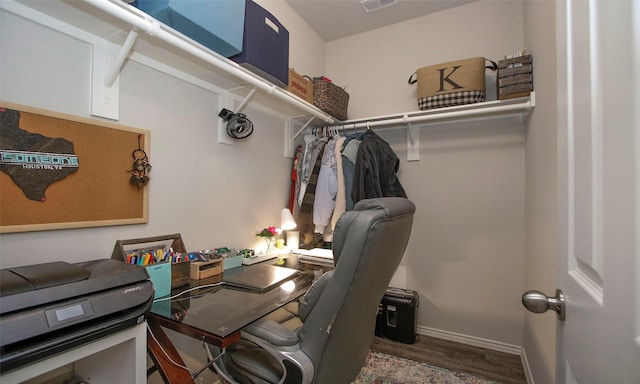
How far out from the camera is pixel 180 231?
149 centimetres

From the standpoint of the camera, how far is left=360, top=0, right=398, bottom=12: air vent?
2.25 meters

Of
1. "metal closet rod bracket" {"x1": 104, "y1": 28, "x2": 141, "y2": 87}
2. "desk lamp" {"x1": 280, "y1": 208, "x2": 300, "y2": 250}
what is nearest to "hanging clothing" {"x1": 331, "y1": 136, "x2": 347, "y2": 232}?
"desk lamp" {"x1": 280, "y1": 208, "x2": 300, "y2": 250}

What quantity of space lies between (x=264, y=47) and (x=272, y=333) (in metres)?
1.44

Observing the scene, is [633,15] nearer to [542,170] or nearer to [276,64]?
Answer: [542,170]

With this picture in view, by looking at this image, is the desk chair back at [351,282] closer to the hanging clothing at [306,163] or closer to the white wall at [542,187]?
the white wall at [542,187]

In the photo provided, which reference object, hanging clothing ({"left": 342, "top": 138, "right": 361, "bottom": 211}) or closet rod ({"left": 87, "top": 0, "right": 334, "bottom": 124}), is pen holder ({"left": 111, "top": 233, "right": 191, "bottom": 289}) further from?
hanging clothing ({"left": 342, "top": 138, "right": 361, "bottom": 211})

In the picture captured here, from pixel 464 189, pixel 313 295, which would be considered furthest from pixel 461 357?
pixel 313 295

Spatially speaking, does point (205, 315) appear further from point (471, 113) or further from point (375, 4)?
point (375, 4)

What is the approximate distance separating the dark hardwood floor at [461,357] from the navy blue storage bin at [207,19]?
2289 millimetres

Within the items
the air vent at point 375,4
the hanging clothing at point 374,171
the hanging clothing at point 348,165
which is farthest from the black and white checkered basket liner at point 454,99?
the air vent at point 375,4

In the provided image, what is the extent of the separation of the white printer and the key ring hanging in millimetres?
506

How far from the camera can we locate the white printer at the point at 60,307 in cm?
62

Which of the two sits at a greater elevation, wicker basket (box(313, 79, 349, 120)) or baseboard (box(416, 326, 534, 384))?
wicker basket (box(313, 79, 349, 120))

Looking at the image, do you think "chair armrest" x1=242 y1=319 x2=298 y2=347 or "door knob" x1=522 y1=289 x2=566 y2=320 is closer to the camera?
"door knob" x1=522 y1=289 x2=566 y2=320
